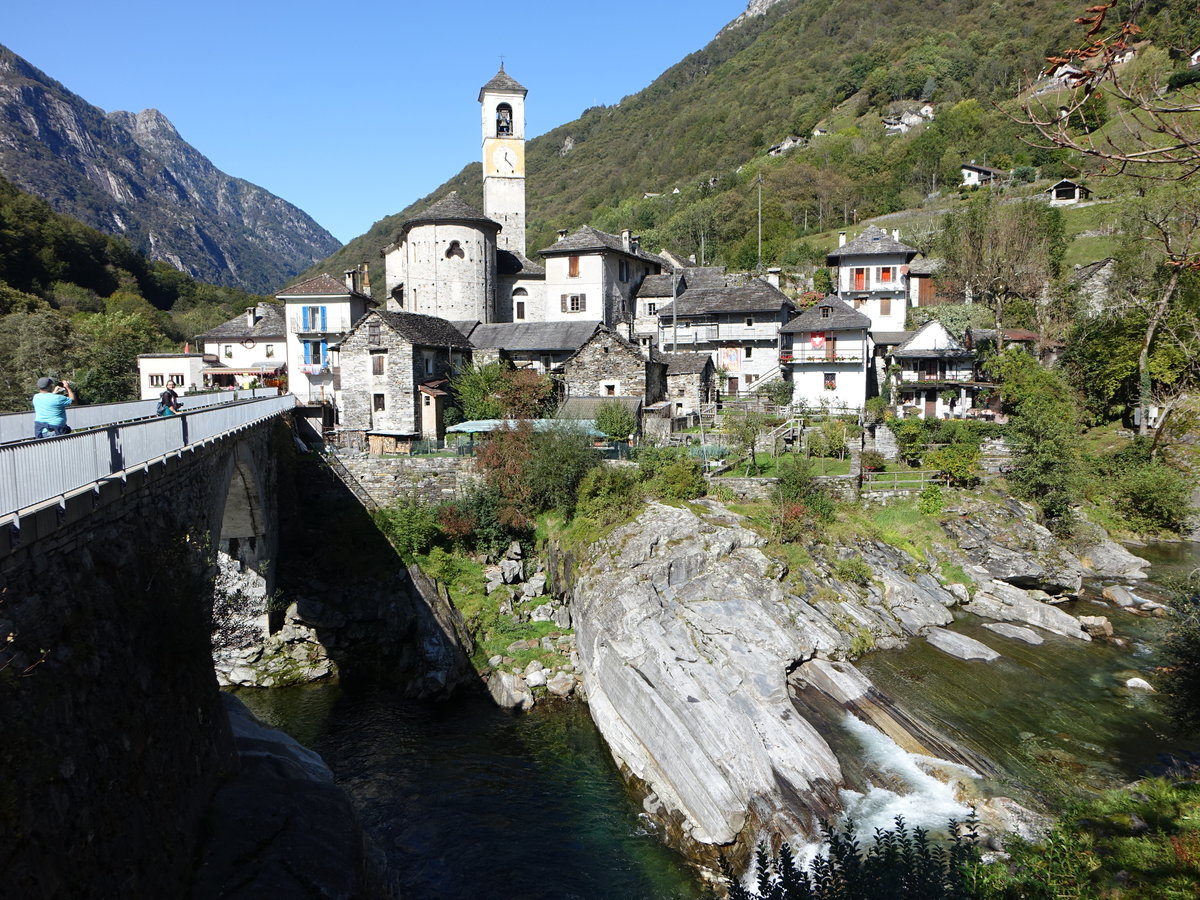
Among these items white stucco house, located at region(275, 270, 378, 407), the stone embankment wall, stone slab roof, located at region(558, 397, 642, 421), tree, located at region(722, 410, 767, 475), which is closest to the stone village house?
the stone embankment wall

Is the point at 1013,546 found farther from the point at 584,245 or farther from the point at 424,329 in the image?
the point at 584,245

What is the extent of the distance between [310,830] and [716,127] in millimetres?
137395

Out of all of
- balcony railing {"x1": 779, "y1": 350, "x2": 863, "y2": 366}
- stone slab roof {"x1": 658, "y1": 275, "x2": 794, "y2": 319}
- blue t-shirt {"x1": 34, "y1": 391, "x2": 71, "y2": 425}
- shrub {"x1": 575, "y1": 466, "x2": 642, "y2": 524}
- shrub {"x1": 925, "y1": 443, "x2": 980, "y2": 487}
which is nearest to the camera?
blue t-shirt {"x1": 34, "y1": 391, "x2": 71, "y2": 425}

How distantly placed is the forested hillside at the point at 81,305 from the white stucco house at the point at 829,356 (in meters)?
45.9

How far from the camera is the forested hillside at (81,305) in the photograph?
157 feet

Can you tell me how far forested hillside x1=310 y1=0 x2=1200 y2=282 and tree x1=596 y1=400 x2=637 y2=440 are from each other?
145 ft

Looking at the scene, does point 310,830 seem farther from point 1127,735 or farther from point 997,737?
point 1127,735

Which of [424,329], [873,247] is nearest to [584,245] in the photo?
[424,329]

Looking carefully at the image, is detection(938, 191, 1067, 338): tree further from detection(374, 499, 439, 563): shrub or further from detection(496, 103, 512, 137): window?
detection(496, 103, 512, 137): window

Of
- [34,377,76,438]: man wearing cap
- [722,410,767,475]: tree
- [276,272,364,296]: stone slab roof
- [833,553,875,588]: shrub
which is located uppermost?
[276,272,364,296]: stone slab roof

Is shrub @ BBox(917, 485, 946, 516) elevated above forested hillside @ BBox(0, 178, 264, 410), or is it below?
below

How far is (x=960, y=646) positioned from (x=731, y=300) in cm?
3019

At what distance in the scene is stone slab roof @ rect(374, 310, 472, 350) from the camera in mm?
37812

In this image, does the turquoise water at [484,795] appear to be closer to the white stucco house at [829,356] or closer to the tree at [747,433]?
the tree at [747,433]
